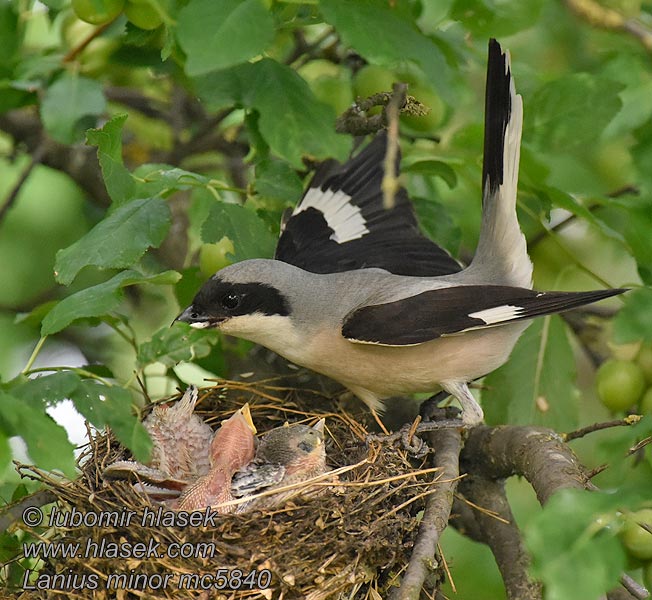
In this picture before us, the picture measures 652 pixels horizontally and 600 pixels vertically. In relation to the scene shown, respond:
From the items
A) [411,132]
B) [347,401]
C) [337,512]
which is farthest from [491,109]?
[337,512]

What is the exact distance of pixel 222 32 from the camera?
217 cm

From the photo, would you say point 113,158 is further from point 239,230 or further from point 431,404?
point 431,404

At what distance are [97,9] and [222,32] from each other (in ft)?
2.17

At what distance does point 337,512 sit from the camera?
250 centimetres

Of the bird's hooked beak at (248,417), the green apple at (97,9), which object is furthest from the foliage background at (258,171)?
the bird's hooked beak at (248,417)

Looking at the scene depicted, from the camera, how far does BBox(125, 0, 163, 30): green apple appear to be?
2650mm

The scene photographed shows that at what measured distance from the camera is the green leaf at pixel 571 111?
3.12 meters

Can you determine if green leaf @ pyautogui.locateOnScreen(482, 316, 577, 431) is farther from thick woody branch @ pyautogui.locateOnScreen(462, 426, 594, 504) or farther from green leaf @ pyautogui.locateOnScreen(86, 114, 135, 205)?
green leaf @ pyautogui.locateOnScreen(86, 114, 135, 205)

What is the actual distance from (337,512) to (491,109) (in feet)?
4.56

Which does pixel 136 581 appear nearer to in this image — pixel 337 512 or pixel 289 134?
pixel 337 512

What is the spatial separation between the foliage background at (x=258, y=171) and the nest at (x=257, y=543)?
0.99 ft

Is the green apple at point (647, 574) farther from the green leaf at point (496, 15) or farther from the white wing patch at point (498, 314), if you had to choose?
the green leaf at point (496, 15)

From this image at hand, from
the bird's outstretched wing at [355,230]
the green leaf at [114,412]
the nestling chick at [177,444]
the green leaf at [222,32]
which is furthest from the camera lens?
the bird's outstretched wing at [355,230]

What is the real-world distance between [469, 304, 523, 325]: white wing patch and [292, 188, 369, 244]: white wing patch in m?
0.79
